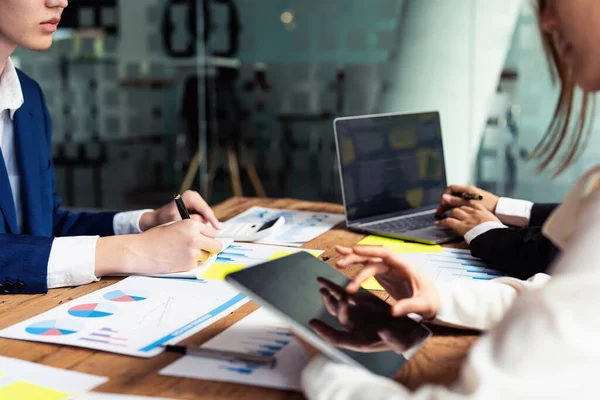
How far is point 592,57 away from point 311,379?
44 cm

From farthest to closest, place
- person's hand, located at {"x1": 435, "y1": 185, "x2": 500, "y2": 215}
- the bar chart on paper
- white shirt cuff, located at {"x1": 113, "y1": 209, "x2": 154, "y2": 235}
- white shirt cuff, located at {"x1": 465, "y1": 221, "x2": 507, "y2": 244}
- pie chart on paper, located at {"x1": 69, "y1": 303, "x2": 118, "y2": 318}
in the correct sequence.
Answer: person's hand, located at {"x1": 435, "y1": 185, "x2": 500, "y2": 215} < white shirt cuff, located at {"x1": 113, "y1": 209, "x2": 154, "y2": 235} < white shirt cuff, located at {"x1": 465, "y1": 221, "x2": 507, "y2": 244} < the bar chart on paper < pie chart on paper, located at {"x1": 69, "y1": 303, "x2": 118, "y2": 318}

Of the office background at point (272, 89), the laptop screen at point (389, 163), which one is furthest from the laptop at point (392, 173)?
the office background at point (272, 89)

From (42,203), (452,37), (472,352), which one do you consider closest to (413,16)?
(452,37)

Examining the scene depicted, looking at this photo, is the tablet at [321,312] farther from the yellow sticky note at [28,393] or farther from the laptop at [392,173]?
the laptop at [392,173]

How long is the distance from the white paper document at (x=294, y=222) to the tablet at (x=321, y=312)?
66 cm

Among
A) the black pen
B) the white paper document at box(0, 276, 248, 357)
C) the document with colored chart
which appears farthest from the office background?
the white paper document at box(0, 276, 248, 357)

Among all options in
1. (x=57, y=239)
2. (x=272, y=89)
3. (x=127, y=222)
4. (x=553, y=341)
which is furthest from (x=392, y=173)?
(x=272, y=89)

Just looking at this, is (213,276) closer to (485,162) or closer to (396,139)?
(396,139)

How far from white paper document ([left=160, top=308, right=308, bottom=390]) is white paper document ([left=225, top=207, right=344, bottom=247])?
1.96 feet

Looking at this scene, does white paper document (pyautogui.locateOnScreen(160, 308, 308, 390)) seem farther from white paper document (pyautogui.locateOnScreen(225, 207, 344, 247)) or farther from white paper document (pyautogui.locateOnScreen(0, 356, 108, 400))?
white paper document (pyautogui.locateOnScreen(225, 207, 344, 247))

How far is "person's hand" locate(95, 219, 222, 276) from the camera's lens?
131cm

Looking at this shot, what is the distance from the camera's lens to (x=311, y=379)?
785 millimetres

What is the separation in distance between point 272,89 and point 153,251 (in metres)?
3.89

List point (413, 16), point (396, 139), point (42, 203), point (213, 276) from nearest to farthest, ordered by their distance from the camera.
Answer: point (213, 276), point (42, 203), point (396, 139), point (413, 16)
